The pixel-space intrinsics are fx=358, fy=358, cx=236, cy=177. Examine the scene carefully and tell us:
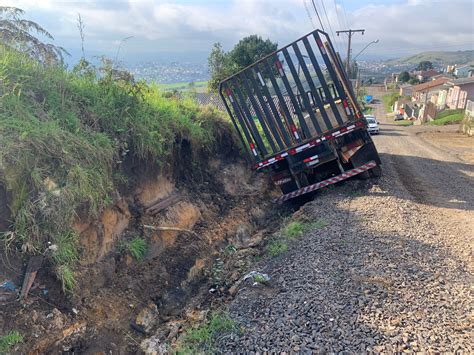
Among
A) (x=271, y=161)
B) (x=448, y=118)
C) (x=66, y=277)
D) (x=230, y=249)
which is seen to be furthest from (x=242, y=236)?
(x=448, y=118)

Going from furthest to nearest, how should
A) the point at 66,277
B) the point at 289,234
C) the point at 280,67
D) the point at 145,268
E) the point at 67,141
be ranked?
the point at 280,67, the point at 289,234, the point at 145,268, the point at 67,141, the point at 66,277

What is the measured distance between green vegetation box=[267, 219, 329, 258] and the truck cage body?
6.96 feet

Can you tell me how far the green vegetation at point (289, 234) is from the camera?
636cm

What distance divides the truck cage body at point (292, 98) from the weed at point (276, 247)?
266 centimetres

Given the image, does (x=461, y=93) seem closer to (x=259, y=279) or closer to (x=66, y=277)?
(x=259, y=279)

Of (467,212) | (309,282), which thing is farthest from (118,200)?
(467,212)

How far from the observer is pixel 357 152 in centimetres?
897

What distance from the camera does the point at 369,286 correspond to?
4.83 m

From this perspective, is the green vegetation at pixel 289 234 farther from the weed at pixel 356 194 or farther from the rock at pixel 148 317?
the rock at pixel 148 317

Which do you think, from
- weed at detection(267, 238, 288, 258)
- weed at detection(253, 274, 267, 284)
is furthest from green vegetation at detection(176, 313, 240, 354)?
weed at detection(267, 238, 288, 258)

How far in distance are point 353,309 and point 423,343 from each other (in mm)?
808

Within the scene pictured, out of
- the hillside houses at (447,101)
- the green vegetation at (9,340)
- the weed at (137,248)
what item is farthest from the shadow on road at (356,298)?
the hillside houses at (447,101)

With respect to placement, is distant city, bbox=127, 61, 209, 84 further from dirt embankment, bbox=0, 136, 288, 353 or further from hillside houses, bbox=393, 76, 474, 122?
hillside houses, bbox=393, 76, 474, 122

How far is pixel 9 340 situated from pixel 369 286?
4380mm
